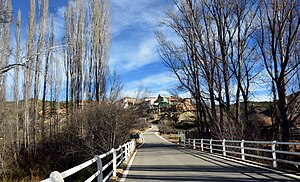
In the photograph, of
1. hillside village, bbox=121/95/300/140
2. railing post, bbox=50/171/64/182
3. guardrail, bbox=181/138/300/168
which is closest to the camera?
railing post, bbox=50/171/64/182

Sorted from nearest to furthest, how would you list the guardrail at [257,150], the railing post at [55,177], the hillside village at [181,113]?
the railing post at [55,177] → the guardrail at [257,150] → the hillside village at [181,113]

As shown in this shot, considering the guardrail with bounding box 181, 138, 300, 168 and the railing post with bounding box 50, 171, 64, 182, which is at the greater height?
the railing post with bounding box 50, 171, 64, 182

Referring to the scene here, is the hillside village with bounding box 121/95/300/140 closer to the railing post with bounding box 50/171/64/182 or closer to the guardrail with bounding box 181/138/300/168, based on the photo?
the guardrail with bounding box 181/138/300/168

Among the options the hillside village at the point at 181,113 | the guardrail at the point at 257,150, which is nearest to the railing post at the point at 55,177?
the guardrail at the point at 257,150

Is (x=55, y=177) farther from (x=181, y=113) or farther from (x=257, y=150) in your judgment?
(x=181, y=113)

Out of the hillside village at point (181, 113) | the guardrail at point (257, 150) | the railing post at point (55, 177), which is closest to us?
the railing post at point (55, 177)

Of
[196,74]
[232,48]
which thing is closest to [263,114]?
[196,74]

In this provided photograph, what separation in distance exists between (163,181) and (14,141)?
68.5 ft

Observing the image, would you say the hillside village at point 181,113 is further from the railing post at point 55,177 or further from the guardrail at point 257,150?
the railing post at point 55,177

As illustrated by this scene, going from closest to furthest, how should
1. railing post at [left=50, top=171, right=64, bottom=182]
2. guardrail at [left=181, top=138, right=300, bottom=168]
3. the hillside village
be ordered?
railing post at [left=50, top=171, right=64, bottom=182] < guardrail at [left=181, top=138, right=300, bottom=168] < the hillside village

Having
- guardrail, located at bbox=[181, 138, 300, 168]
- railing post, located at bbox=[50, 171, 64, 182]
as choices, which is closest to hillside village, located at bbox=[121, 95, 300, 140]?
guardrail, located at bbox=[181, 138, 300, 168]

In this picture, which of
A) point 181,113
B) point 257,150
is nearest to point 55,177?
point 257,150

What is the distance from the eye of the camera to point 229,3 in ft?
70.2

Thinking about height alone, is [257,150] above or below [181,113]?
below
